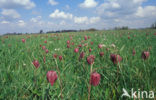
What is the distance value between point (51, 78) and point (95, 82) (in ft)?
1.15

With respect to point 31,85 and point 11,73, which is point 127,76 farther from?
point 11,73

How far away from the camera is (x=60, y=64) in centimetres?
224

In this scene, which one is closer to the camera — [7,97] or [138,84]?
[7,97]

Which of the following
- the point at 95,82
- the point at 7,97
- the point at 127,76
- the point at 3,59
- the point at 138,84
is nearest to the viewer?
the point at 95,82

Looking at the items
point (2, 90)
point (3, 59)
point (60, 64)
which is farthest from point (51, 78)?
point (3, 59)

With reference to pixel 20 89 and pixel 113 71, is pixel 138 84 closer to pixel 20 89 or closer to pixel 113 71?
pixel 113 71

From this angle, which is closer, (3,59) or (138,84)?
(138,84)

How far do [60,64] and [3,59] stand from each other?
118 centimetres

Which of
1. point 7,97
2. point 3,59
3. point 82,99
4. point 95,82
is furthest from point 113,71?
point 3,59

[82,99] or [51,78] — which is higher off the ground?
[51,78]

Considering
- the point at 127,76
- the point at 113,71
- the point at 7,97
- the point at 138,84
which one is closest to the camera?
the point at 7,97

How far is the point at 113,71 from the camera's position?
5.61 feet

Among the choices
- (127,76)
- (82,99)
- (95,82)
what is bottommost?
(82,99)

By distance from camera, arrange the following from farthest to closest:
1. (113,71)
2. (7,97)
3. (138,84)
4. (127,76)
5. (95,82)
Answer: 1. (113,71)
2. (127,76)
3. (138,84)
4. (7,97)
5. (95,82)
